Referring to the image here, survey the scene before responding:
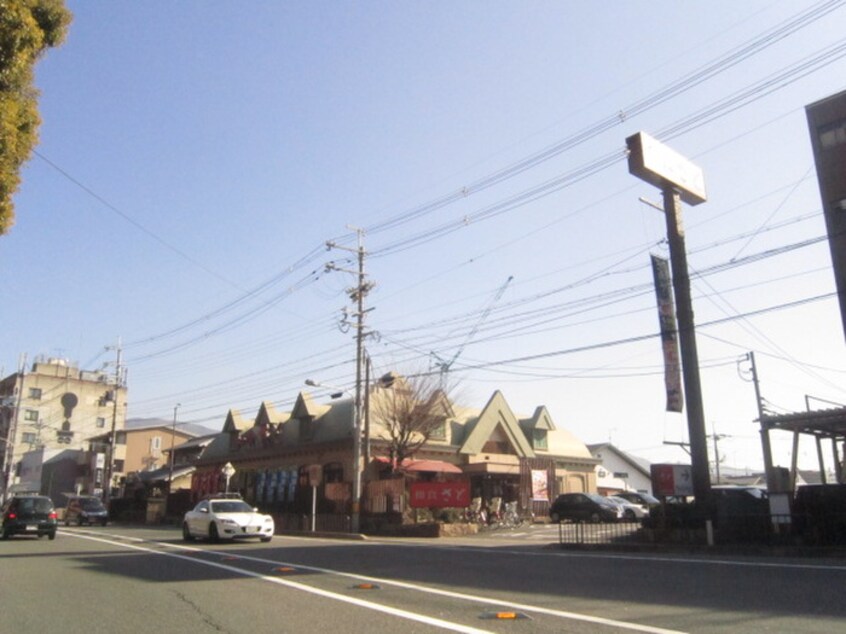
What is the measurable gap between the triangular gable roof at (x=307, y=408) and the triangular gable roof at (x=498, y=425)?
28.1 ft

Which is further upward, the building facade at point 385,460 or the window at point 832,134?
the window at point 832,134

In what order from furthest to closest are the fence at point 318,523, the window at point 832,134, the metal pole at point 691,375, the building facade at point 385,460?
the building facade at point 385,460
the fence at point 318,523
the window at point 832,134
the metal pole at point 691,375

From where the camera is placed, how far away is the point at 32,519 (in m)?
23.7

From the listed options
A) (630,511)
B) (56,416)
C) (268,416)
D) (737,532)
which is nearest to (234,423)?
(268,416)

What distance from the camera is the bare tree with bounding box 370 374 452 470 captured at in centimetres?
3372

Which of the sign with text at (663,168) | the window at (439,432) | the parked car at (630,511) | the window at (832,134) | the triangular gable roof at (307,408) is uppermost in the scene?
the window at (832,134)

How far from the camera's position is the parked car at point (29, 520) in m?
23.6

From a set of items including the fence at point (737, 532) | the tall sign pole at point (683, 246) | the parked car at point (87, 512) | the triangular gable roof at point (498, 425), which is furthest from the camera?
the parked car at point (87, 512)

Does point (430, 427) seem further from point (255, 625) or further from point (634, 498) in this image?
point (255, 625)

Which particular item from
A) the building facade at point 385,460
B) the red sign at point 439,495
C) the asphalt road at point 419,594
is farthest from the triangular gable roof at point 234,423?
the asphalt road at point 419,594

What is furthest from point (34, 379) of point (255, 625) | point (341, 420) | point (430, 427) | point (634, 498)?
point (255, 625)

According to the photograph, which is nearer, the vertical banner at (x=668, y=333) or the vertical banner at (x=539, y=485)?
the vertical banner at (x=668, y=333)

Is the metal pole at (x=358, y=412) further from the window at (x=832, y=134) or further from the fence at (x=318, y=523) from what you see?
the window at (x=832, y=134)

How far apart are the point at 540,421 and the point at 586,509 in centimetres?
1045
